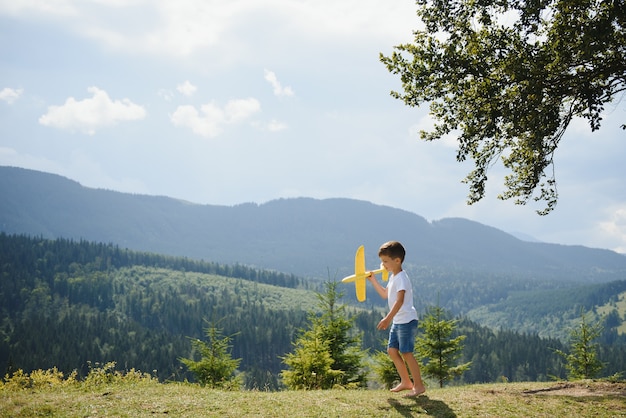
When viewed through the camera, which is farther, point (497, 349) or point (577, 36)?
point (497, 349)

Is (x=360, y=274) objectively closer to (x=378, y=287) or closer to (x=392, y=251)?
(x=378, y=287)

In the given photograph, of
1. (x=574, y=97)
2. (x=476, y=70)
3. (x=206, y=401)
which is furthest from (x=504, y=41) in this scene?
(x=206, y=401)

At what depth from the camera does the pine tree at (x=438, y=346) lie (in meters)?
30.9

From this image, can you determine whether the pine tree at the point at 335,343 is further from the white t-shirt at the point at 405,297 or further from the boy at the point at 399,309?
the white t-shirt at the point at 405,297

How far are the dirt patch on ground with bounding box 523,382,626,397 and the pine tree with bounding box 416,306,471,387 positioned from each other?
1743 centimetres

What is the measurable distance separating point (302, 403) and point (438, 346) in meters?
22.8

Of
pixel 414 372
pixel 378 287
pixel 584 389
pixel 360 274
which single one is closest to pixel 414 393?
pixel 414 372

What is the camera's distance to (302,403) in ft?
34.8


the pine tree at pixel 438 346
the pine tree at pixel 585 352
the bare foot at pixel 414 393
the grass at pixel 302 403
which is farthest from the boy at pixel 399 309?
the pine tree at pixel 585 352

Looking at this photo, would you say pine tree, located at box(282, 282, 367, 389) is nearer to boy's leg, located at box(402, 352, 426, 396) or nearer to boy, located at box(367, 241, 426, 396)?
boy's leg, located at box(402, 352, 426, 396)

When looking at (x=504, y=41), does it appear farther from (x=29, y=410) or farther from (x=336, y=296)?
(x=336, y=296)

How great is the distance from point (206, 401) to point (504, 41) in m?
13.1

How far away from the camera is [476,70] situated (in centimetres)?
1430

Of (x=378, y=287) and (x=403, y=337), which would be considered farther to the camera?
(x=378, y=287)
